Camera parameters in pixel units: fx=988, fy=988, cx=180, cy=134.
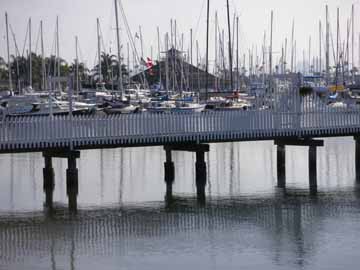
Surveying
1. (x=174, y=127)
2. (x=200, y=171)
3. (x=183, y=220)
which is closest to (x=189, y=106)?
(x=200, y=171)

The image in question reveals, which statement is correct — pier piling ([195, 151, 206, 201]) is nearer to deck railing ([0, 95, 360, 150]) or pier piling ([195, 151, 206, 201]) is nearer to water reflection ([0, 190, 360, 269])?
deck railing ([0, 95, 360, 150])

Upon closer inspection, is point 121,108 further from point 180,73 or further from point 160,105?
point 180,73

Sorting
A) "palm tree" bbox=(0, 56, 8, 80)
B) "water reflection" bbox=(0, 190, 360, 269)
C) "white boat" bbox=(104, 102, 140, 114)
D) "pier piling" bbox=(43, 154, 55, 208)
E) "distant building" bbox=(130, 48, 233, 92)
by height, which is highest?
"palm tree" bbox=(0, 56, 8, 80)

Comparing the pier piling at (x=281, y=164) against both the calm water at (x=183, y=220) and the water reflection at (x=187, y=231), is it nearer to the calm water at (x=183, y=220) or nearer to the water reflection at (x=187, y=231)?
the calm water at (x=183, y=220)

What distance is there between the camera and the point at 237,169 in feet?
152

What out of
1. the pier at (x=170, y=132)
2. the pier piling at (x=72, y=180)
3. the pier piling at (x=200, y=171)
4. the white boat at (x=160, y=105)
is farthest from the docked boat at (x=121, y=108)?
the pier piling at (x=72, y=180)

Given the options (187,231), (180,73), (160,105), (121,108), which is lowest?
(187,231)

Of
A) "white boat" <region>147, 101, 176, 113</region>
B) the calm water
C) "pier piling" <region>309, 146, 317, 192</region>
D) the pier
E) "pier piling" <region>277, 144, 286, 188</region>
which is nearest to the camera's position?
the calm water

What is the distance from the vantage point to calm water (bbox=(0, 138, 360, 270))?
2561 centimetres

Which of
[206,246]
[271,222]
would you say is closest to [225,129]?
[271,222]

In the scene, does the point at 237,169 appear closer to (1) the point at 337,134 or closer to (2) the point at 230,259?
(1) the point at 337,134

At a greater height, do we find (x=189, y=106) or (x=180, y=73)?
(x=180, y=73)

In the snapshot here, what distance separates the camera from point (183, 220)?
31734 millimetres

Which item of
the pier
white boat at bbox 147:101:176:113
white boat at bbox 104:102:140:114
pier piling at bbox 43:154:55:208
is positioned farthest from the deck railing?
white boat at bbox 104:102:140:114
